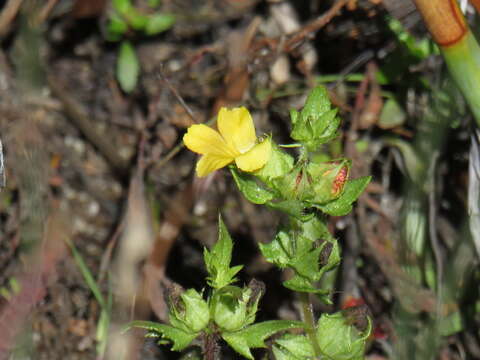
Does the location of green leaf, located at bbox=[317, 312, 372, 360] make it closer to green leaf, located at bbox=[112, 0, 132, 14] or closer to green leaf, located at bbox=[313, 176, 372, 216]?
green leaf, located at bbox=[313, 176, 372, 216]

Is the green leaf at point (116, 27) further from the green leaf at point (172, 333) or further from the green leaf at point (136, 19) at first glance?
the green leaf at point (172, 333)

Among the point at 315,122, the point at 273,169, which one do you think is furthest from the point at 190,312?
the point at 315,122

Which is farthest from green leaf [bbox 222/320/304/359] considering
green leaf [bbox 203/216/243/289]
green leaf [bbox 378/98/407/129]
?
green leaf [bbox 378/98/407/129]

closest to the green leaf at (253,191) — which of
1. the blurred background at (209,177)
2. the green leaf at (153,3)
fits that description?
the blurred background at (209,177)

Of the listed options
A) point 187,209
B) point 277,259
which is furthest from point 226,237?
point 187,209

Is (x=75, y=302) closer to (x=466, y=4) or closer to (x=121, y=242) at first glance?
(x=121, y=242)

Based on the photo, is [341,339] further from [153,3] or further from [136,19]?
[153,3]
